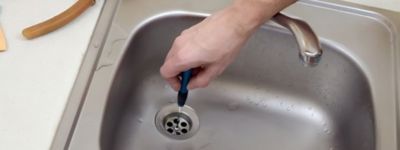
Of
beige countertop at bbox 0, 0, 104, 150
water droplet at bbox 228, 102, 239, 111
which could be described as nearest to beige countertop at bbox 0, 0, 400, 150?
beige countertop at bbox 0, 0, 104, 150

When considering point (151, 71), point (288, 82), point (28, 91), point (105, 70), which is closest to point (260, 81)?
point (288, 82)

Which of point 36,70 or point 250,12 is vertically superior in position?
point 250,12

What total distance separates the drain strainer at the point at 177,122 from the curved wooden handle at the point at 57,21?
0.23 metres

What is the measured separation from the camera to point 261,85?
96 centimetres

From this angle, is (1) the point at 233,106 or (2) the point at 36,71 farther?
(1) the point at 233,106

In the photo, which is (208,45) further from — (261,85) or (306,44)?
(261,85)

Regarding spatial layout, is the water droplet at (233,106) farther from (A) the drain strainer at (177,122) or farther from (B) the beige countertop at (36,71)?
(B) the beige countertop at (36,71)

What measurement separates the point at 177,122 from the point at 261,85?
0.53 ft

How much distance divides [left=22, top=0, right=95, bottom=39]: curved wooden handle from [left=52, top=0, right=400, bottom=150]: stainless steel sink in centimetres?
4

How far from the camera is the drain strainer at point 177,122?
914mm

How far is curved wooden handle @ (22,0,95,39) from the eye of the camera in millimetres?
772

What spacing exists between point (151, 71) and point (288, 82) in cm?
24

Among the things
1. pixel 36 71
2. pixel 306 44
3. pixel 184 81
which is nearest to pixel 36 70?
pixel 36 71

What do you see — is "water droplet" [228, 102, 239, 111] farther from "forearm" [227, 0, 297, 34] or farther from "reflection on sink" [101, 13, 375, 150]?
"forearm" [227, 0, 297, 34]
